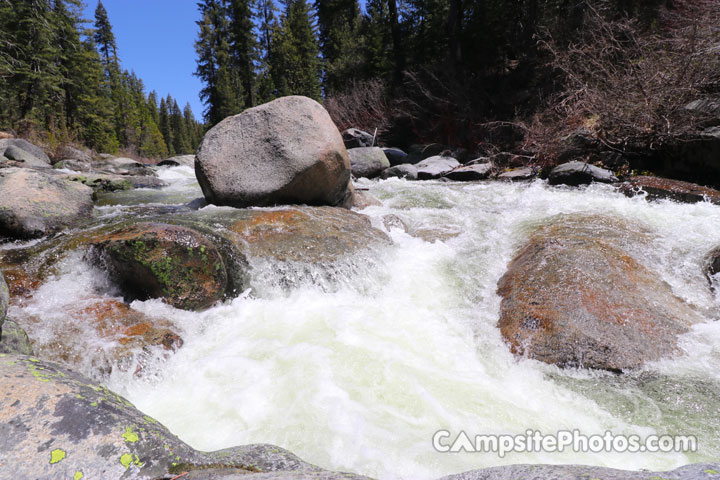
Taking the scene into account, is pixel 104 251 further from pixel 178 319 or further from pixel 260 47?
pixel 260 47

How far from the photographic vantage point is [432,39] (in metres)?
17.3

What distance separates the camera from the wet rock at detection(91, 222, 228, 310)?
3209 mm

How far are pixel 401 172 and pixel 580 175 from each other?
15.8ft

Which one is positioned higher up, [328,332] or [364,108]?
[364,108]

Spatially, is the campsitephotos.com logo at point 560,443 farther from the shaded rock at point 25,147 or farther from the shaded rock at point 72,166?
the shaded rock at point 25,147

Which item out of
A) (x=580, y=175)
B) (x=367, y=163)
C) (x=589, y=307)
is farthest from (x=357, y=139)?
(x=589, y=307)

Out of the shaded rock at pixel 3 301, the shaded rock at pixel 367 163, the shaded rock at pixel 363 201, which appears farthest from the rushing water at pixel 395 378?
the shaded rock at pixel 367 163

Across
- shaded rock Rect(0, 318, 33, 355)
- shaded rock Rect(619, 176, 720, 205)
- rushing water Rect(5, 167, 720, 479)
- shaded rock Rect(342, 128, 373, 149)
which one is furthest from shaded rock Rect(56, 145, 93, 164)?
shaded rock Rect(619, 176, 720, 205)

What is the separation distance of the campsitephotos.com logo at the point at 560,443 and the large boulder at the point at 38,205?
521 cm

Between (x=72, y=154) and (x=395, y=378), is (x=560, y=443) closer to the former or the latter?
(x=395, y=378)

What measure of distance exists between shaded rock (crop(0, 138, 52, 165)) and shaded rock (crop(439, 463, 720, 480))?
17425mm

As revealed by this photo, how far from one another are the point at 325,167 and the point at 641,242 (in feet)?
13.5

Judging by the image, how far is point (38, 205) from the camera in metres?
4.59

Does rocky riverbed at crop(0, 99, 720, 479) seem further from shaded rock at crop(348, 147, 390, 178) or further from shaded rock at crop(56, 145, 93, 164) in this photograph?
shaded rock at crop(56, 145, 93, 164)
